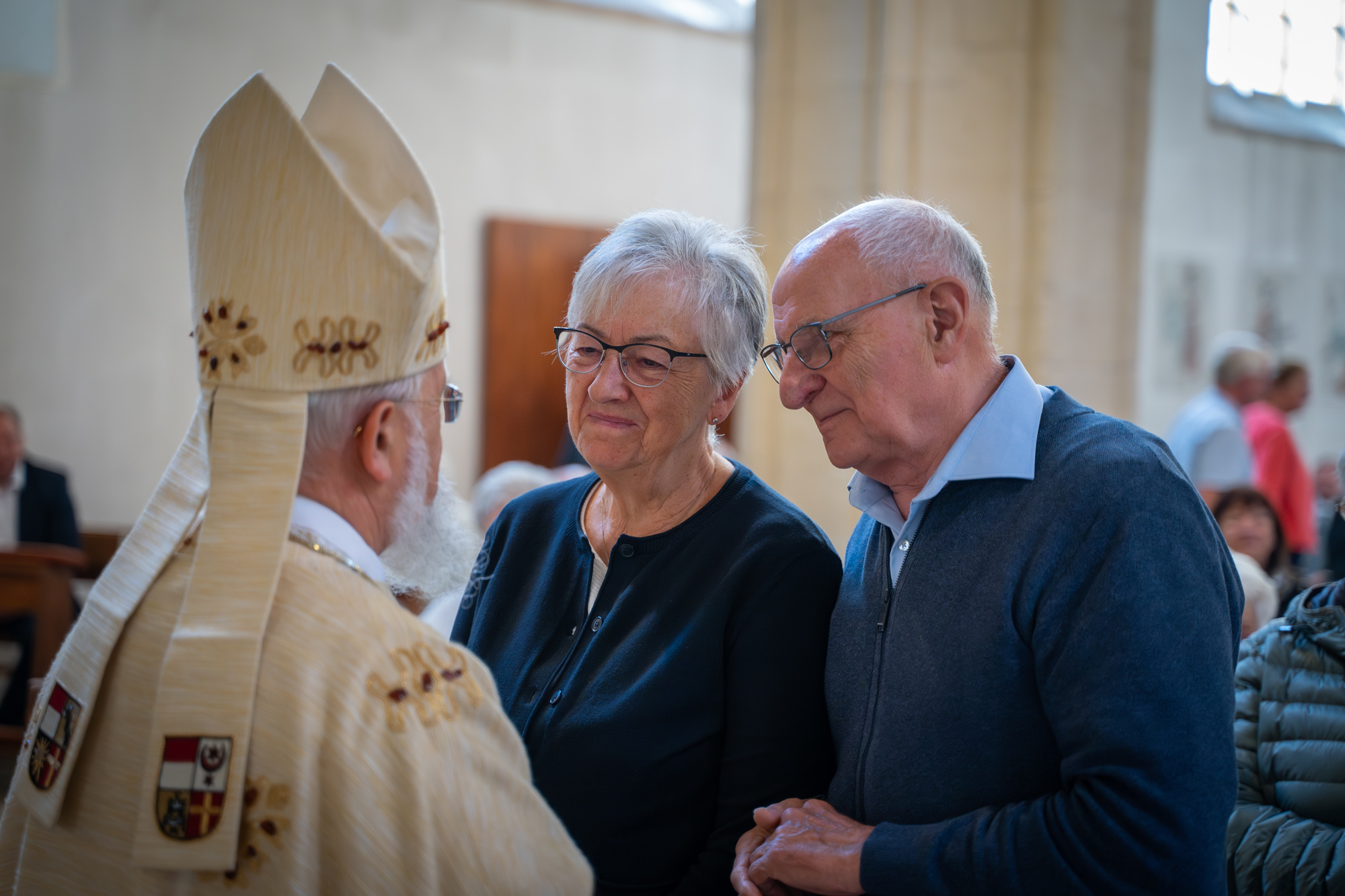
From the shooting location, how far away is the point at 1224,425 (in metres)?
6.31

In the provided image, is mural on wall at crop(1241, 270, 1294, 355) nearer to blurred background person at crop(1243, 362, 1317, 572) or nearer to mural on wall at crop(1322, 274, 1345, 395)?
mural on wall at crop(1322, 274, 1345, 395)

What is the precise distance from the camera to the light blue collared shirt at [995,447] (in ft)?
5.44

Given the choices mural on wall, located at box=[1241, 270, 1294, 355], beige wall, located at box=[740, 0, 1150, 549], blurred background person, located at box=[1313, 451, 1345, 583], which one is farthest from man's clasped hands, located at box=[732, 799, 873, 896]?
mural on wall, located at box=[1241, 270, 1294, 355]

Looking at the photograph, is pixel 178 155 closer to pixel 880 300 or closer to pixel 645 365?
pixel 645 365

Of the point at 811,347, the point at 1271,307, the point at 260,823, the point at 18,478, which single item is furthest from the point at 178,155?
the point at 1271,307

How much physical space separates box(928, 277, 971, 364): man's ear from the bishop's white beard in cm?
79

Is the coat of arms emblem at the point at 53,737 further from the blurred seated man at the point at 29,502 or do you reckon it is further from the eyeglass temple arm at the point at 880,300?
the blurred seated man at the point at 29,502

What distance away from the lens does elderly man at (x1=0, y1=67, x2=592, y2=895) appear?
1233 millimetres

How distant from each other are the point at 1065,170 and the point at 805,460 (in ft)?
4.76

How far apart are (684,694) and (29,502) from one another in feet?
20.9

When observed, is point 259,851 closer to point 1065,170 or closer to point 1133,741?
point 1133,741

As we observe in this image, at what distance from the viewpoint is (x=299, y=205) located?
1.36m

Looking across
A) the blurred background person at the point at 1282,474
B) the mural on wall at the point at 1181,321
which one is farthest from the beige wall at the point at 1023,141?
the mural on wall at the point at 1181,321

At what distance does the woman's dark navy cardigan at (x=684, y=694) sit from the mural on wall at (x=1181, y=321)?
9867 millimetres
